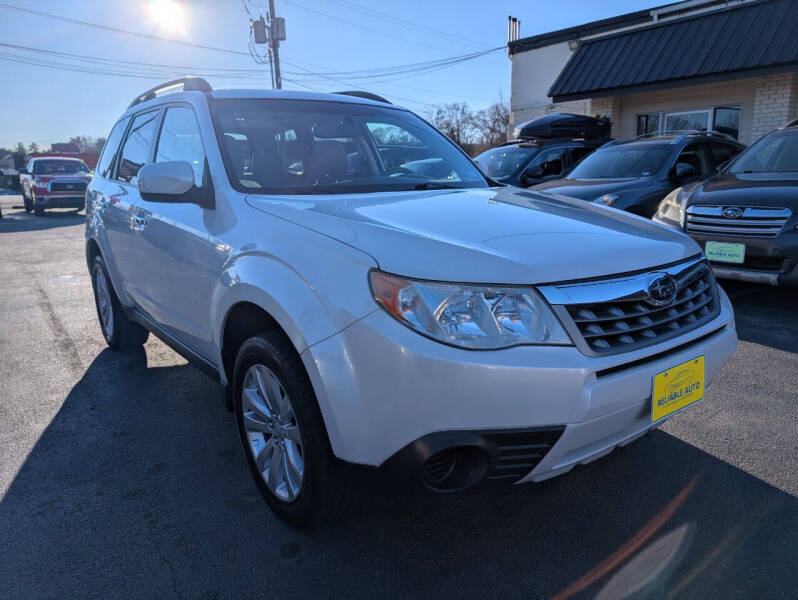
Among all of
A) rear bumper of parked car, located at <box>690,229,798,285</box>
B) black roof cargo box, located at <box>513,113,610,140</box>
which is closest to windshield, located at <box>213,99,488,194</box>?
rear bumper of parked car, located at <box>690,229,798,285</box>

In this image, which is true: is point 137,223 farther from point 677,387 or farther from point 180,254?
point 677,387

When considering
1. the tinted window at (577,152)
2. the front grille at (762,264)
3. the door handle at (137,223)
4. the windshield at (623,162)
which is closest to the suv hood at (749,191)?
the front grille at (762,264)

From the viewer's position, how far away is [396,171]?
312 centimetres

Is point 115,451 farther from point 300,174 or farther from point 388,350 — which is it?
point 388,350

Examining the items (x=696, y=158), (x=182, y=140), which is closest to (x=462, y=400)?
(x=182, y=140)

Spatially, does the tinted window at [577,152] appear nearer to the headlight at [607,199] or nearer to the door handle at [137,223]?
the headlight at [607,199]

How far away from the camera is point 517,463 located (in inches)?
72.2

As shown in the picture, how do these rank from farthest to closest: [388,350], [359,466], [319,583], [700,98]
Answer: [700,98]
[319,583]
[359,466]
[388,350]

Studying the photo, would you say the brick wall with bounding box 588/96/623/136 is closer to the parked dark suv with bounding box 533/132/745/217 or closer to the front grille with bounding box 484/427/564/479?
the parked dark suv with bounding box 533/132/745/217

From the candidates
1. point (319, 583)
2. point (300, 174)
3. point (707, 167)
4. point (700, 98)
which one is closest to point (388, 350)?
point (319, 583)

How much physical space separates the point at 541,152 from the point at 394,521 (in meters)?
8.00

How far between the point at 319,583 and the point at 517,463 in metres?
0.81

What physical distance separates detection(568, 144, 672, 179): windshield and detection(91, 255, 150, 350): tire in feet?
18.4

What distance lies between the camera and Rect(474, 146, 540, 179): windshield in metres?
9.17
